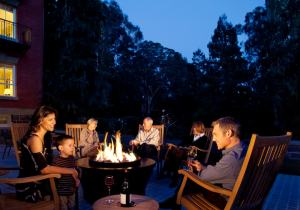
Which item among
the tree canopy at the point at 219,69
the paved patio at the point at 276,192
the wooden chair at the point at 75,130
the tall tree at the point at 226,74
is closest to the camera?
the paved patio at the point at 276,192

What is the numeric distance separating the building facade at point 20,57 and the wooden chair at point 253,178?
11004mm

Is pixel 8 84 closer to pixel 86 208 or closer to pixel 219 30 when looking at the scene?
pixel 86 208

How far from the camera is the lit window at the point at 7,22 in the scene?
13352 millimetres

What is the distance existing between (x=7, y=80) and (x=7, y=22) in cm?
239

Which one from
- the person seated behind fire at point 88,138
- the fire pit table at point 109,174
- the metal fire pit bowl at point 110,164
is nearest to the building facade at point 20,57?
the person seated behind fire at point 88,138

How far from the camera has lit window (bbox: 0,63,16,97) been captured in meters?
13.1

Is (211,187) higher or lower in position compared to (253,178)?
lower

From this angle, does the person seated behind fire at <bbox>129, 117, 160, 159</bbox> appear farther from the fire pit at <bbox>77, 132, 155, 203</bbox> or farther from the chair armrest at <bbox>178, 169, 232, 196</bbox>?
the chair armrest at <bbox>178, 169, 232, 196</bbox>

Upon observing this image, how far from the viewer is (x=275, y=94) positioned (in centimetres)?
1405

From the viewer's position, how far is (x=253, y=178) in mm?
2580

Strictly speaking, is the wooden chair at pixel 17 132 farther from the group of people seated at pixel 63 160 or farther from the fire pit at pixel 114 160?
the fire pit at pixel 114 160

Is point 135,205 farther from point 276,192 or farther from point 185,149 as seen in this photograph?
point 276,192

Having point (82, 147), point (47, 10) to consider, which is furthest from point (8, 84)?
point (82, 147)

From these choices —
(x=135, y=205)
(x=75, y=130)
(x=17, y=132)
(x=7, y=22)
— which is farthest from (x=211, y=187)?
(x=7, y=22)
